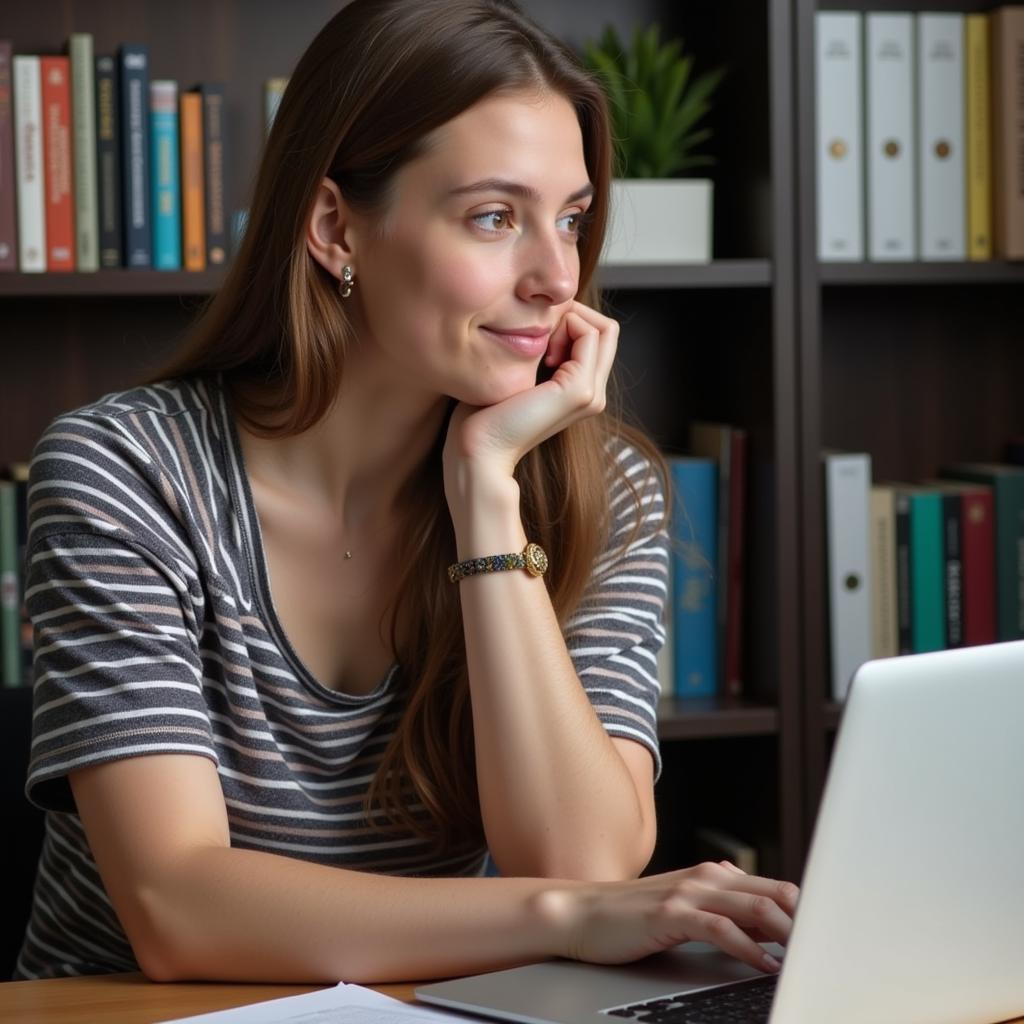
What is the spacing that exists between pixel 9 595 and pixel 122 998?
45.6 inches

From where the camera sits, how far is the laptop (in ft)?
2.32

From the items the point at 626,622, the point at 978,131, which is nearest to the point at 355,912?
the point at 626,622

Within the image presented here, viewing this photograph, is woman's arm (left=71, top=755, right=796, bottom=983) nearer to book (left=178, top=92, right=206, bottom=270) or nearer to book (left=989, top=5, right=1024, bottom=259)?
book (left=178, top=92, right=206, bottom=270)

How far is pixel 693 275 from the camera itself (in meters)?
2.04

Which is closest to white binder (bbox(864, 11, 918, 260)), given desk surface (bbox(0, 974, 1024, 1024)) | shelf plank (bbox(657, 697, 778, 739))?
shelf plank (bbox(657, 697, 778, 739))

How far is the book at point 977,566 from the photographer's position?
7.20ft

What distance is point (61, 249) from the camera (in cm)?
196

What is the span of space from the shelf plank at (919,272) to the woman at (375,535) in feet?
2.34

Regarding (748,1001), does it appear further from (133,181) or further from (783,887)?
(133,181)

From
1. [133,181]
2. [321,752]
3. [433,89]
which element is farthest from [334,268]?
[133,181]

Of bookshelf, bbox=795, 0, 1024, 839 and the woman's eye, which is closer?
the woman's eye

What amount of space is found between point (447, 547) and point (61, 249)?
842 mm

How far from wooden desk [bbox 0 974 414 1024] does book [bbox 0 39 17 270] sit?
1203 millimetres

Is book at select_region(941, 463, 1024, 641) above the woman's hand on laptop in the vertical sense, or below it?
above
